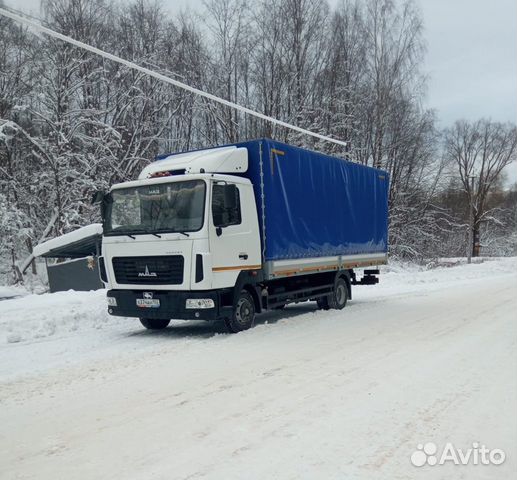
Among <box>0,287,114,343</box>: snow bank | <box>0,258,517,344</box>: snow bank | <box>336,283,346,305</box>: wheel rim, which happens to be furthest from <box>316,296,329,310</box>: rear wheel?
<box>0,287,114,343</box>: snow bank

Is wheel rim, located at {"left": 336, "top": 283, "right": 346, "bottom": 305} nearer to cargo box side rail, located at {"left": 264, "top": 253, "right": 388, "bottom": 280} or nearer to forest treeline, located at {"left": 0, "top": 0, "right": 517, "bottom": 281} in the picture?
cargo box side rail, located at {"left": 264, "top": 253, "right": 388, "bottom": 280}

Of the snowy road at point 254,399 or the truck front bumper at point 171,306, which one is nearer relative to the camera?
the snowy road at point 254,399

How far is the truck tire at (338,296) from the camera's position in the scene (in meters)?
13.0

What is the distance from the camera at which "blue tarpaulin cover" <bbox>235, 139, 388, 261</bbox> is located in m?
10.2

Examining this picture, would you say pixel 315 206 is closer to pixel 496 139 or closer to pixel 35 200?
pixel 35 200

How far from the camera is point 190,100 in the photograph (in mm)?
28906

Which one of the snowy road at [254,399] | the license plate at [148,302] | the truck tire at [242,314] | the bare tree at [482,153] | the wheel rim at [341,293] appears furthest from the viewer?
the bare tree at [482,153]

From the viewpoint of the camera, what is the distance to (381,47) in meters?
32.3

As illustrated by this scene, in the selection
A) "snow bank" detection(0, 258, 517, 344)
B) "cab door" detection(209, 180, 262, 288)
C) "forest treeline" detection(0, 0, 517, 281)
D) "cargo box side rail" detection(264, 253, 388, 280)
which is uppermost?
"forest treeline" detection(0, 0, 517, 281)

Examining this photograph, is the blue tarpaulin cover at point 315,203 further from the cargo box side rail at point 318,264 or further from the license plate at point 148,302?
the license plate at point 148,302

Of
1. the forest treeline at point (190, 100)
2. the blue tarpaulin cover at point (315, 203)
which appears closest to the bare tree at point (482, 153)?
the forest treeline at point (190, 100)

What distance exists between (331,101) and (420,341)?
24.3 meters

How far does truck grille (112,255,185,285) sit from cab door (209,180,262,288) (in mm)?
632

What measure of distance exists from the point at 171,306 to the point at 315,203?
4515 millimetres
